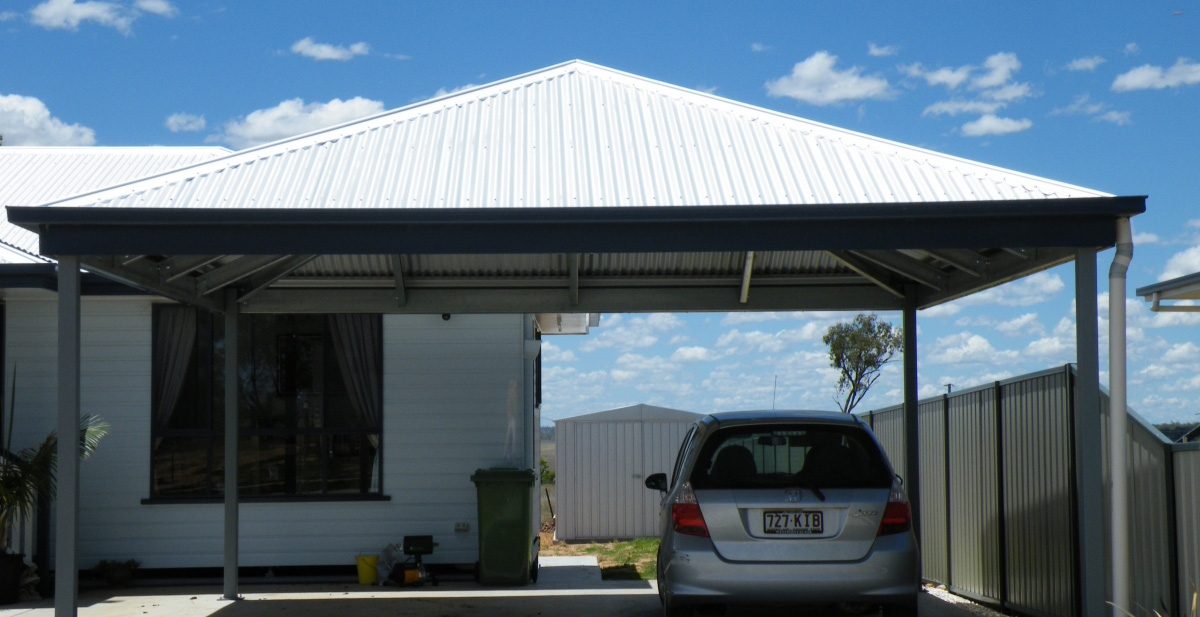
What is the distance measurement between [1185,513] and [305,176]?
5.69 metres

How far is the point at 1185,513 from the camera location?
248 inches

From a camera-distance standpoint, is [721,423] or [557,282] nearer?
[721,423]

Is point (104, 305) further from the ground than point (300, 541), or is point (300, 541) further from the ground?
point (104, 305)

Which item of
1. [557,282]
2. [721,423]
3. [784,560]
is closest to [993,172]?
[721,423]

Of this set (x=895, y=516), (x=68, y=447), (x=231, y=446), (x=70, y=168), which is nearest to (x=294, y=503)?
(x=231, y=446)

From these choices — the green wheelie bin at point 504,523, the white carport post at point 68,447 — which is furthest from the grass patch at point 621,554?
the white carport post at point 68,447

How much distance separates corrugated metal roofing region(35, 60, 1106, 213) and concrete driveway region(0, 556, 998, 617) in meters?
3.48

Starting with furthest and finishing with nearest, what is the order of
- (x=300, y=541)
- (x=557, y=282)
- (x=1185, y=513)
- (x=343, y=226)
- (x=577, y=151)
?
(x=300, y=541), (x=557, y=282), (x=577, y=151), (x=343, y=226), (x=1185, y=513)

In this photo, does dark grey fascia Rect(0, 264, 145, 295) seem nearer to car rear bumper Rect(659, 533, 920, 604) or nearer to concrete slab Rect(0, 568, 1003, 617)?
concrete slab Rect(0, 568, 1003, 617)

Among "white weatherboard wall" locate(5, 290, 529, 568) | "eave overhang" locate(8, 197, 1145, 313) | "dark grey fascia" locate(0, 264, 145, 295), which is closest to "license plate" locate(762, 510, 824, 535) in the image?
"eave overhang" locate(8, 197, 1145, 313)

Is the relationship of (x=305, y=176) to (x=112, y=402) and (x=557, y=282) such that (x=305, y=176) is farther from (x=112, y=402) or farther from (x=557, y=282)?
(x=112, y=402)

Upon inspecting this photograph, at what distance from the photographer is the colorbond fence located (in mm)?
6488

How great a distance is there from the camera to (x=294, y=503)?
11906 millimetres

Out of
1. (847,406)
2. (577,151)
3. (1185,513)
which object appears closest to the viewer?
(1185,513)
